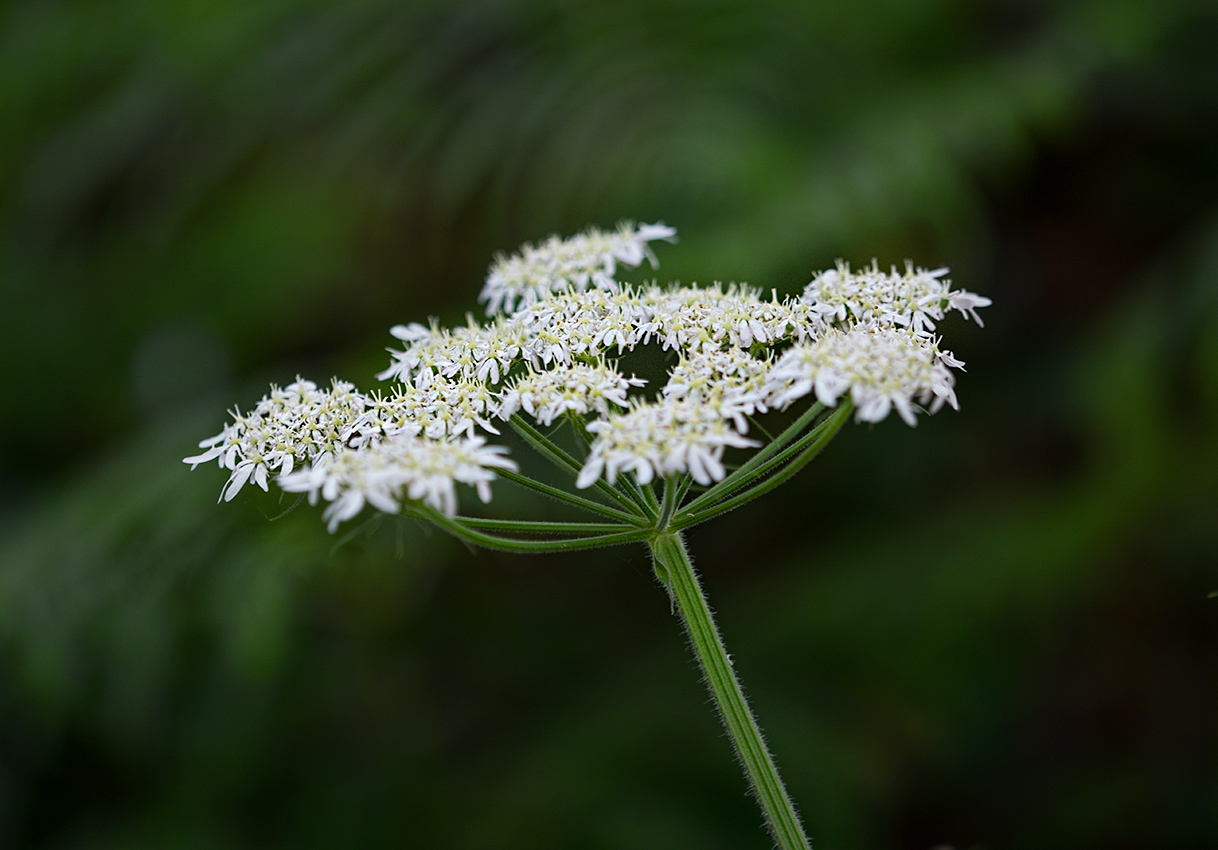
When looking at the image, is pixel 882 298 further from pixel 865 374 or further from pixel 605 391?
pixel 605 391

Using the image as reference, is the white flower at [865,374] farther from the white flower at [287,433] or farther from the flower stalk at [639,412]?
the white flower at [287,433]

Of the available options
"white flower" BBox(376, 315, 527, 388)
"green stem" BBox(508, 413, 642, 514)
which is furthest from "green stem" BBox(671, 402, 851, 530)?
"white flower" BBox(376, 315, 527, 388)

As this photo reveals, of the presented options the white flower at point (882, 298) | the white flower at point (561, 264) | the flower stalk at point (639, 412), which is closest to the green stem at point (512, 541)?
the flower stalk at point (639, 412)

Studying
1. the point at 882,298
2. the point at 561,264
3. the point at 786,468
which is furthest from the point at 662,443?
the point at 561,264

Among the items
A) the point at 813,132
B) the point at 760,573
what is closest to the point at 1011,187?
the point at 813,132

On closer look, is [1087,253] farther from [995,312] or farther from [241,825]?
[241,825]

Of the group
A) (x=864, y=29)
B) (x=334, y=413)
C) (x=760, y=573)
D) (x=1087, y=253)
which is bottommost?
(x=334, y=413)
